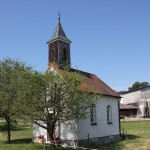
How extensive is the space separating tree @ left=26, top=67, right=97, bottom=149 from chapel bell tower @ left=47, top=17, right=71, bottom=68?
5.95 metres

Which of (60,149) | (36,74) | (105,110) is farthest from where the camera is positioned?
(105,110)

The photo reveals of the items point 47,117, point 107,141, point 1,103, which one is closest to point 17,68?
point 1,103

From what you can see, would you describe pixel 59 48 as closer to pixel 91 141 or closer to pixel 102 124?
pixel 102 124

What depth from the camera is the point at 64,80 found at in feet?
65.7

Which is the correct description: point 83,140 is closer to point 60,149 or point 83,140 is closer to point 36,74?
point 60,149

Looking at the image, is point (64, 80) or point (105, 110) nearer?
point (64, 80)

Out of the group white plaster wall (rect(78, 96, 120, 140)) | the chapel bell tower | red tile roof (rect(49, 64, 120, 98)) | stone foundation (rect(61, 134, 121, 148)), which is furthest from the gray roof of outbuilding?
stone foundation (rect(61, 134, 121, 148))

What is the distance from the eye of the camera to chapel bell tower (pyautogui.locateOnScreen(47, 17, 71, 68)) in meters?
26.5

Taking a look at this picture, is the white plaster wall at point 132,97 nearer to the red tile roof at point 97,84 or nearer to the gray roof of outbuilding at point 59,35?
the red tile roof at point 97,84

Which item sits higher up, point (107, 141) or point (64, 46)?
point (64, 46)

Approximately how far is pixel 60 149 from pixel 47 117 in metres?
2.78

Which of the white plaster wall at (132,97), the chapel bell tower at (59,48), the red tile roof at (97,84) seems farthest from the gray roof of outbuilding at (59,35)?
the white plaster wall at (132,97)

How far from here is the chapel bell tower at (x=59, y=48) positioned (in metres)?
26.5

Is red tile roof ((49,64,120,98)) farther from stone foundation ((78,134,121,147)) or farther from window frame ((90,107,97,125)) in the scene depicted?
stone foundation ((78,134,121,147))
